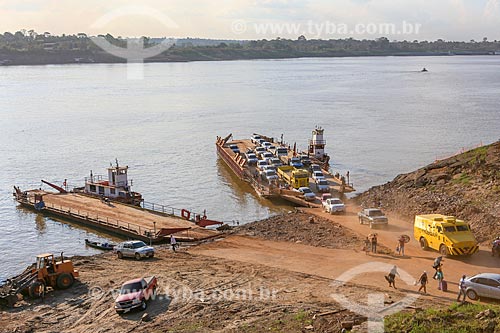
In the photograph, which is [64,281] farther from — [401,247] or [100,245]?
[401,247]

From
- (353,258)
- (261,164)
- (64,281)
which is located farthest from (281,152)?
(64,281)

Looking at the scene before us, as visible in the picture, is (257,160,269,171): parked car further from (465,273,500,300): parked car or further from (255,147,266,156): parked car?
(465,273,500,300): parked car

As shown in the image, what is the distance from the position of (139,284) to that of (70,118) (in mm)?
89883

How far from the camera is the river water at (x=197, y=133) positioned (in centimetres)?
5003

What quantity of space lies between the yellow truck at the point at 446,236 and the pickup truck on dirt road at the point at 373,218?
4.22 m

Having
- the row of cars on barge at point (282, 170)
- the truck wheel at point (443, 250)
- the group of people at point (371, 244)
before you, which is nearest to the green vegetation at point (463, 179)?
the row of cars on barge at point (282, 170)

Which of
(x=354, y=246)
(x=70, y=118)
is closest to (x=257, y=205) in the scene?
(x=354, y=246)

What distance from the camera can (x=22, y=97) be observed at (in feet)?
479

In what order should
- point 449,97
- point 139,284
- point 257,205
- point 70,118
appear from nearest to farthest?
point 139,284 < point 257,205 < point 70,118 < point 449,97

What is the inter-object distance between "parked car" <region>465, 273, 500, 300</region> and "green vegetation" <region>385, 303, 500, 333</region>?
379 cm

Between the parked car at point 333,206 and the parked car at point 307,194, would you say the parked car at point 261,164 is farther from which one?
the parked car at point 333,206

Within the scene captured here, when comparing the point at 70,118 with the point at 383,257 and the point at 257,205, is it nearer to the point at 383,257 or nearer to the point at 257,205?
the point at 257,205

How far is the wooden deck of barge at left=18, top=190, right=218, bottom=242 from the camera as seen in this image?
38.0m

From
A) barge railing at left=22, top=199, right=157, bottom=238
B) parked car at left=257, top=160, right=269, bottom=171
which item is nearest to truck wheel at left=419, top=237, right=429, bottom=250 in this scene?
barge railing at left=22, top=199, right=157, bottom=238
